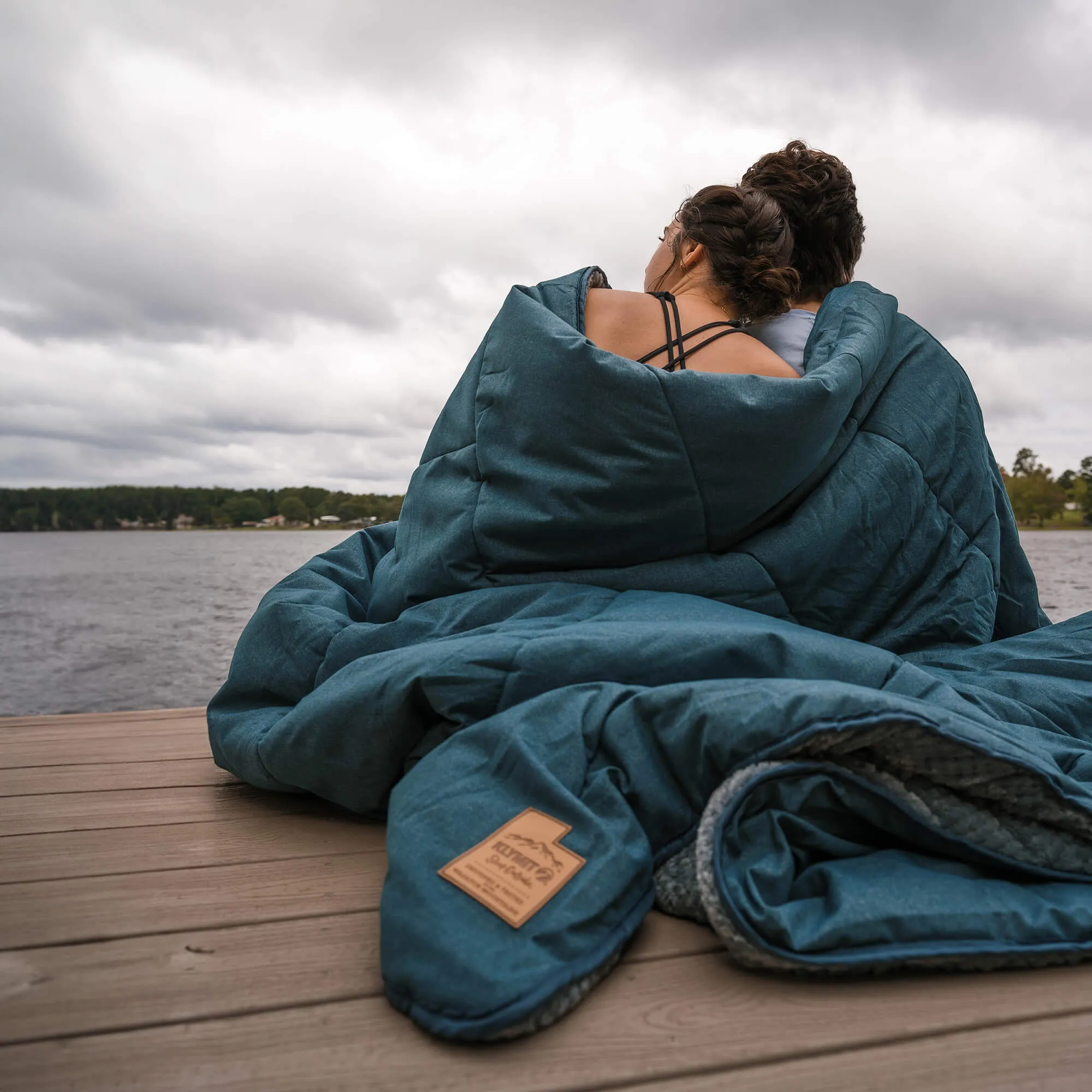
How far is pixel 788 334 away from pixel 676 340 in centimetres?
34

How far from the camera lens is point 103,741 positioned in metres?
1.74

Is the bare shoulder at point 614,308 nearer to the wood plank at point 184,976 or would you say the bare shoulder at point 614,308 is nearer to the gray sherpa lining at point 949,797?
the gray sherpa lining at point 949,797

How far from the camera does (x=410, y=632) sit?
1.25 metres

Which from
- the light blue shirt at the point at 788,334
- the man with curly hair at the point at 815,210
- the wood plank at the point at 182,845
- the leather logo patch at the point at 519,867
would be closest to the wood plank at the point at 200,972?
the leather logo patch at the point at 519,867

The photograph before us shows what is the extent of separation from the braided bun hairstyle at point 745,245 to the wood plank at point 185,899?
131 centimetres

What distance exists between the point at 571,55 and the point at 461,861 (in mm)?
9283

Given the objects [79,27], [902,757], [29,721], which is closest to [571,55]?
[79,27]

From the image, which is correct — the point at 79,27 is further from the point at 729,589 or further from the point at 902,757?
the point at 902,757

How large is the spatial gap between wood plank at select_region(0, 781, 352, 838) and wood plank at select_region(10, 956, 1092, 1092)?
0.57m

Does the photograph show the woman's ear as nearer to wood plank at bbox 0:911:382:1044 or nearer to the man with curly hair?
the man with curly hair

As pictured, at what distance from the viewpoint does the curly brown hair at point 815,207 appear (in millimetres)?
1856

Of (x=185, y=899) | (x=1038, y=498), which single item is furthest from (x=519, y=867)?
(x=1038, y=498)

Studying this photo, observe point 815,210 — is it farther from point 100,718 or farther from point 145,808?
point 100,718

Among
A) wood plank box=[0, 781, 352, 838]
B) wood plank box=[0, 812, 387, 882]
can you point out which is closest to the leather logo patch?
wood plank box=[0, 812, 387, 882]
